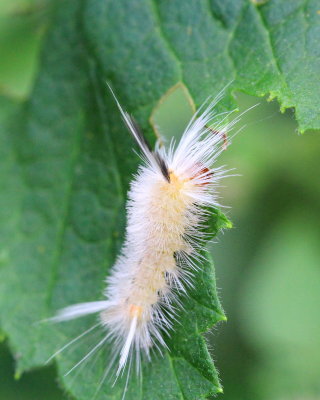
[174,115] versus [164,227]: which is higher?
[174,115]

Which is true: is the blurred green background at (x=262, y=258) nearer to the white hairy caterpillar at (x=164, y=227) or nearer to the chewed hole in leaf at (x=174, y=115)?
the chewed hole in leaf at (x=174, y=115)

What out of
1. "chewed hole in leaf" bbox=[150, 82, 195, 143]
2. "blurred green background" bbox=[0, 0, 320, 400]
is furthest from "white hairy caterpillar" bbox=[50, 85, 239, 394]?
"blurred green background" bbox=[0, 0, 320, 400]

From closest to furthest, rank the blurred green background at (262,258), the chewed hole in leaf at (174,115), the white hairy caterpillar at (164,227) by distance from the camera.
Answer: the white hairy caterpillar at (164,227), the chewed hole in leaf at (174,115), the blurred green background at (262,258)

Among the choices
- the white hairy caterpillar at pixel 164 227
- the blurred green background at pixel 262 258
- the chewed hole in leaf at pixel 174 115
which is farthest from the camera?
the blurred green background at pixel 262 258

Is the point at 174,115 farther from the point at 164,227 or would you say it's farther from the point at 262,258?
the point at 164,227

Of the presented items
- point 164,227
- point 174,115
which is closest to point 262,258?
point 174,115

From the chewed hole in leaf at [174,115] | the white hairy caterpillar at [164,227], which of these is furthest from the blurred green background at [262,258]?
the white hairy caterpillar at [164,227]
